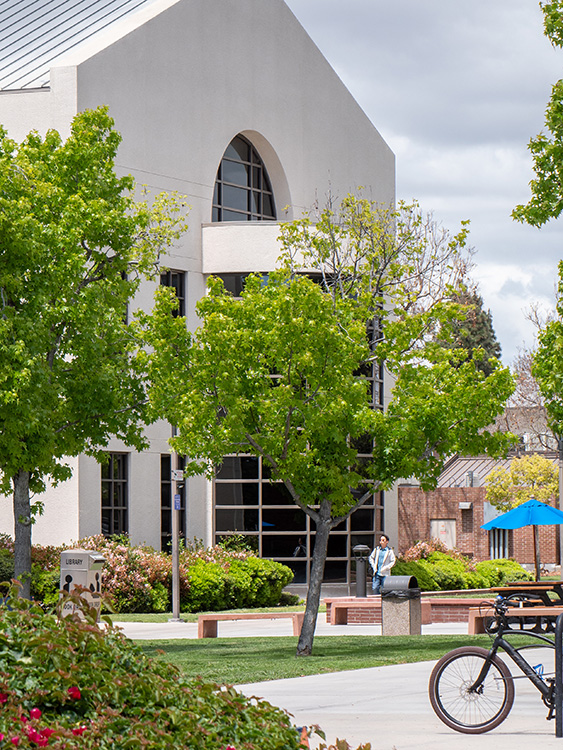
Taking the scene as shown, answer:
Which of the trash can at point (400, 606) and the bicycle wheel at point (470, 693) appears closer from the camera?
the bicycle wheel at point (470, 693)

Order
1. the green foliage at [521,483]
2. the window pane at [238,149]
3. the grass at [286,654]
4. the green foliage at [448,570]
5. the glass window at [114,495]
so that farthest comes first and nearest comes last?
1. the green foliage at [521,483]
2. the window pane at [238,149]
3. the green foliage at [448,570]
4. the glass window at [114,495]
5. the grass at [286,654]

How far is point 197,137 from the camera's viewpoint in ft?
111

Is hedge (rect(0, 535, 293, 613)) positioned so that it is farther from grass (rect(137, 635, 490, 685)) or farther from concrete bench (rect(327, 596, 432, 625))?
grass (rect(137, 635, 490, 685))

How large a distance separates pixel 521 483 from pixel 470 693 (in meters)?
47.4

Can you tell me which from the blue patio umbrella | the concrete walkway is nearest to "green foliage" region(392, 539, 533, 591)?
the blue patio umbrella

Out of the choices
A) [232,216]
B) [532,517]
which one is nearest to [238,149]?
[232,216]

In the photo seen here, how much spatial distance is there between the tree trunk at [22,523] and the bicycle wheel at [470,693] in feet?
36.4

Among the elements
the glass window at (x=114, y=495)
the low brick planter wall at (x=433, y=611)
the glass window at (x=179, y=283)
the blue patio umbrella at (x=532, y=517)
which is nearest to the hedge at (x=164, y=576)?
the glass window at (x=114, y=495)

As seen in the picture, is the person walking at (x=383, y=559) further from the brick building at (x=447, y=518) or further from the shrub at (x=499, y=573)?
the brick building at (x=447, y=518)

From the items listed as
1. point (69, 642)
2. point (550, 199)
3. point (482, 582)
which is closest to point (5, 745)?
point (69, 642)

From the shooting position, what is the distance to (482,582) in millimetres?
34781

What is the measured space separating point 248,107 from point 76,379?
18.9m

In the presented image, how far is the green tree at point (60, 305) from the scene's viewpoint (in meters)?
17.6

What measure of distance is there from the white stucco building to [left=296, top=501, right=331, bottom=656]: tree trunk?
40.8 feet
